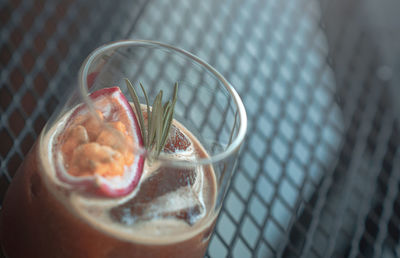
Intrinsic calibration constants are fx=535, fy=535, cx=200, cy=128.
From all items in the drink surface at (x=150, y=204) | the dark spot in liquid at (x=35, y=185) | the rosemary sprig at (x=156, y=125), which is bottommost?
the dark spot in liquid at (x=35, y=185)

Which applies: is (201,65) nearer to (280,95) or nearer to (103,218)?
(103,218)

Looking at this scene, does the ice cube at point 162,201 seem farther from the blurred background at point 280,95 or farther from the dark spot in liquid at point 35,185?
the blurred background at point 280,95

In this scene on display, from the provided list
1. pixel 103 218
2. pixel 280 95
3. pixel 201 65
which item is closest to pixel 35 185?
pixel 103 218

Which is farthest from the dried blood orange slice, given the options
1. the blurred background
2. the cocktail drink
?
the blurred background

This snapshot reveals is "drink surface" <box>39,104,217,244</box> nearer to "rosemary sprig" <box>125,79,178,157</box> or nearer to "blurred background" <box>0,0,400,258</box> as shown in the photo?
"rosemary sprig" <box>125,79,178,157</box>

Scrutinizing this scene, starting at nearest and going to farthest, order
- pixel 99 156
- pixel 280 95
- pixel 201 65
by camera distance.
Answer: pixel 99 156, pixel 201 65, pixel 280 95

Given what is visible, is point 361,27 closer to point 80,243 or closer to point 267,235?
point 267,235

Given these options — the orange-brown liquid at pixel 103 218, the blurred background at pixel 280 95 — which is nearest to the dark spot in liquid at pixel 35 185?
the orange-brown liquid at pixel 103 218
